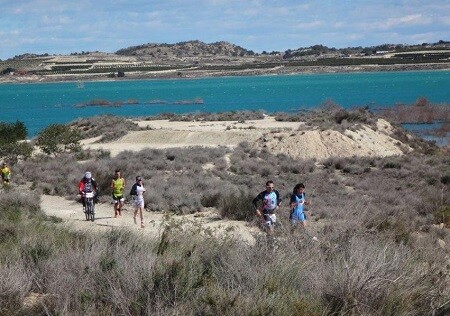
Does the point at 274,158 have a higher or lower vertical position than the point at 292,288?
lower

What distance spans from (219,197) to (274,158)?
44.2 feet

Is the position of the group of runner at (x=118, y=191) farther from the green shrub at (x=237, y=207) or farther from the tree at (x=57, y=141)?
the tree at (x=57, y=141)

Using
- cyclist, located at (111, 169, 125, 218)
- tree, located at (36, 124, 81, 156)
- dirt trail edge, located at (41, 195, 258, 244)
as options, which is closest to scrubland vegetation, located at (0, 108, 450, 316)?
dirt trail edge, located at (41, 195, 258, 244)

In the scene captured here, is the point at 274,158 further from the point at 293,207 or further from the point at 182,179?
the point at 293,207

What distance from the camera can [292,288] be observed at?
741 cm

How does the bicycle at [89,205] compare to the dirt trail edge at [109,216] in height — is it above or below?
above

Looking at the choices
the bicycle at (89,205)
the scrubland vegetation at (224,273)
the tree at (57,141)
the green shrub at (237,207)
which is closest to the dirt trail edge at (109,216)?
the bicycle at (89,205)

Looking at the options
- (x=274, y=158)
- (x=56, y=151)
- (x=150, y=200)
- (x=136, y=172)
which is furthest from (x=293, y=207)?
(x=56, y=151)

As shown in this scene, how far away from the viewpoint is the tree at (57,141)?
4022 centimetres

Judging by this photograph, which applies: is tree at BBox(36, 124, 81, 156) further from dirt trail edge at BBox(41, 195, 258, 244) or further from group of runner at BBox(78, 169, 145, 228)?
group of runner at BBox(78, 169, 145, 228)

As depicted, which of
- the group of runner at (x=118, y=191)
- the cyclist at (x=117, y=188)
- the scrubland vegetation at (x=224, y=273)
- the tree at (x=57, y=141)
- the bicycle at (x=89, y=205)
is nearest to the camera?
the scrubland vegetation at (x=224, y=273)

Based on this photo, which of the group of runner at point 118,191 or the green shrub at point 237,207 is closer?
the group of runner at point 118,191

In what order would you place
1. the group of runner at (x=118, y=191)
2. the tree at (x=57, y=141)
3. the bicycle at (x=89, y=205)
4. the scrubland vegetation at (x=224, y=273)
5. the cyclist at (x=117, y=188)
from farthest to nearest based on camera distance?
1. the tree at (x=57, y=141)
2. the cyclist at (x=117, y=188)
3. the bicycle at (x=89, y=205)
4. the group of runner at (x=118, y=191)
5. the scrubland vegetation at (x=224, y=273)

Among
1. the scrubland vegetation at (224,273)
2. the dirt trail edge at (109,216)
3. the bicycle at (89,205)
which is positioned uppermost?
the scrubland vegetation at (224,273)
